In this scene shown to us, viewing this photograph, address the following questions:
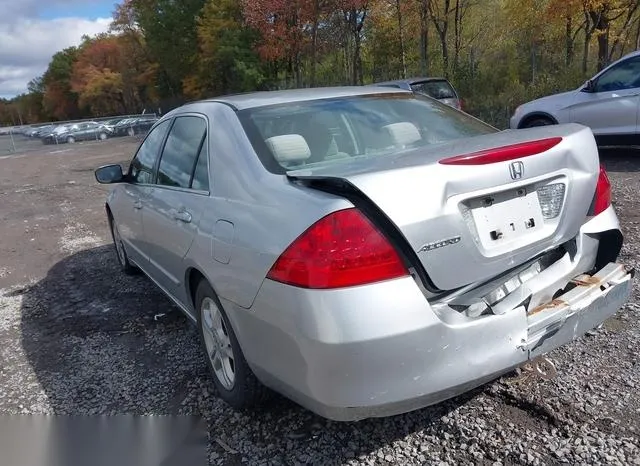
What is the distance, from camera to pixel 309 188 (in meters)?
2.34

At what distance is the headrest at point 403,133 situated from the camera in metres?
3.09

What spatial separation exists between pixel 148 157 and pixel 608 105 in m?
7.50

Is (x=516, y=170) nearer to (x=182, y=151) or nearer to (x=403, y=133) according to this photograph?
(x=403, y=133)

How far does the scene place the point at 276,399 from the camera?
294cm

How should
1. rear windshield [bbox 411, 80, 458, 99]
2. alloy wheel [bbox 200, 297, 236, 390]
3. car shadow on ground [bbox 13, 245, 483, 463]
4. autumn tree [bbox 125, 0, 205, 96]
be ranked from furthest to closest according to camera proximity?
autumn tree [bbox 125, 0, 205, 96] → rear windshield [bbox 411, 80, 458, 99] → alloy wheel [bbox 200, 297, 236, 390] → car shadow on ground [bbox 13, 245, 483, 463]

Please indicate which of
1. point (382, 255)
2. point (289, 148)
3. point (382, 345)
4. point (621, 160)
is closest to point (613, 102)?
point (621, 160)

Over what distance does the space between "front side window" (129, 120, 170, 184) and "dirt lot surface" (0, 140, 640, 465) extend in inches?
42.7

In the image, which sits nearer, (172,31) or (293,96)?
(293,96)

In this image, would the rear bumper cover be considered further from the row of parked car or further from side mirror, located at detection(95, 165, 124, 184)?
the row of parked car

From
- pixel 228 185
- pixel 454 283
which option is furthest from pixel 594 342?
pixel 228 185

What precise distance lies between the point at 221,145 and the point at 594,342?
8.03 ft

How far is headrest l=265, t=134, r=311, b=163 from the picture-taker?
109 inches

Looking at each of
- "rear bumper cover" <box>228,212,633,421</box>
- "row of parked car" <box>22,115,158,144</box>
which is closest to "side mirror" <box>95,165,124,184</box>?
"rear bumper cover" <box>228,212,633,421</box>

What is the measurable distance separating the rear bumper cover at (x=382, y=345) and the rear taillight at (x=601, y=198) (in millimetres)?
715
